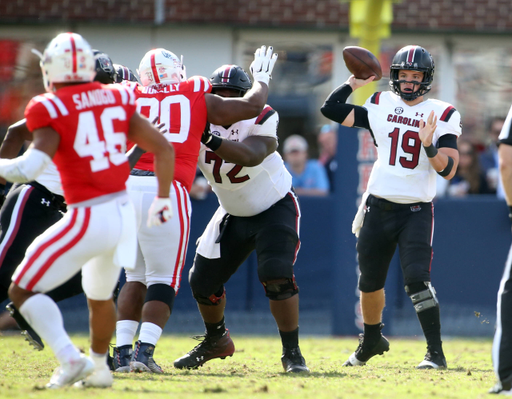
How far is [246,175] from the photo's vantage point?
17.2ft

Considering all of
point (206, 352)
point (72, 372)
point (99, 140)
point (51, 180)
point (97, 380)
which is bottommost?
point (206, 352)

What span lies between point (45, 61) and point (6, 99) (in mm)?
8466

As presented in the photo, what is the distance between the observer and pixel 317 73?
39.0 feet

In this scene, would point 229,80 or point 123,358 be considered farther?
point 229,80

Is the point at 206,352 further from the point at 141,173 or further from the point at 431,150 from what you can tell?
the point at 431,150

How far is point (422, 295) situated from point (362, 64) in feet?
5.60

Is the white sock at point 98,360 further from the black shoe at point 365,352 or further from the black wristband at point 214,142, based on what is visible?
the black shoe at point 365,352

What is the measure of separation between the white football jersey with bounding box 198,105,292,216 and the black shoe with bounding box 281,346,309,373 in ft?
3.18

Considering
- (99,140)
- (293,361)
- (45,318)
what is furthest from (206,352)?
(99,140)

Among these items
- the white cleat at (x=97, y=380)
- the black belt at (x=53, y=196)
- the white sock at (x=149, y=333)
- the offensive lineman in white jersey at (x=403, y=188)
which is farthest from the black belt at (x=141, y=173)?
the offensive lineman in white jersey at (x=403, y=188)

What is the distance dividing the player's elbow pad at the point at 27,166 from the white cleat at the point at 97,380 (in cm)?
106

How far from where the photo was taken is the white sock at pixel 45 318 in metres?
3.79

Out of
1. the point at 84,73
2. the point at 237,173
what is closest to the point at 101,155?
the point at 84,73

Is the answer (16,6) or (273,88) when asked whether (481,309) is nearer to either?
(273,88)
